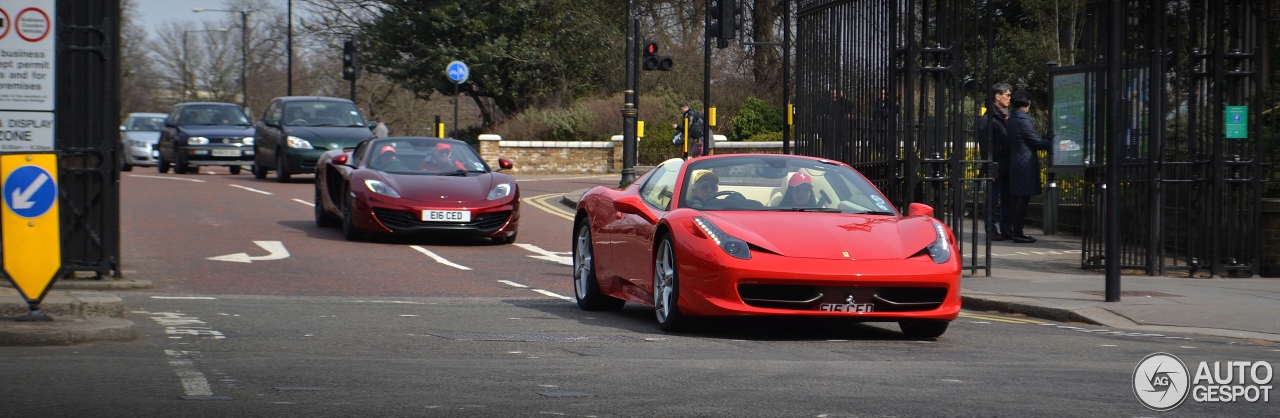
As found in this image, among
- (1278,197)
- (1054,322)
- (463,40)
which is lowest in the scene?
(1054,322)

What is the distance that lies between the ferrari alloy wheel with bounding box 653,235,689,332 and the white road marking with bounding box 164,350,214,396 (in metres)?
2.82

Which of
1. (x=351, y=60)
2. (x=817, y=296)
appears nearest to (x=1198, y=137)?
(x=817, y=296)

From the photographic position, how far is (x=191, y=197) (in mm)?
23797

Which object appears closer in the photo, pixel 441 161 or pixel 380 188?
pixel 380 188

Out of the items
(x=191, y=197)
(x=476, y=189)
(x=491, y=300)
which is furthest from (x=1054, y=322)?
(x=191, y=197)

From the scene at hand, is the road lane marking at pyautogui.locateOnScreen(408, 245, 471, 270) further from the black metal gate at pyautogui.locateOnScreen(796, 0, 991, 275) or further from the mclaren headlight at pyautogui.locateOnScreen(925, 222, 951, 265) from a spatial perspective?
the mclaren headlight at pyautogui.locateOnScreen(925, 222, 951, 265)

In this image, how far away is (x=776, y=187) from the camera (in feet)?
32.2

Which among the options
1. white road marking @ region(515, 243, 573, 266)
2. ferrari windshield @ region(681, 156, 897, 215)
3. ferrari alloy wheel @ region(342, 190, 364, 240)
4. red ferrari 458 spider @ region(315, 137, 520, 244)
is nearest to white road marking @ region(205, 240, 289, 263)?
ferrari alloy wheel @ region(342, 190, 364, 240)

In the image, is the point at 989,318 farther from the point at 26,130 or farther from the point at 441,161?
the point at 441,161

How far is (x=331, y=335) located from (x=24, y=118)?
11.0 feet

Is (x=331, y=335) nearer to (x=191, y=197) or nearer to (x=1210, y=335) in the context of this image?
(x=1210, y=335)

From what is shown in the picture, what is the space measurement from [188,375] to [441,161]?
1149 centimetres

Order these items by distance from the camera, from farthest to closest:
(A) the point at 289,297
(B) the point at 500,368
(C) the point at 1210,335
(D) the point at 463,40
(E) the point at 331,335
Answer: (D) the point at 463,40 → (A) the point at 289,297 → (C) the point at 1210,335 → (E) the point at 331,335 → (B) the point at 500,368

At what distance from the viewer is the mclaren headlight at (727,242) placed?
339 inches
